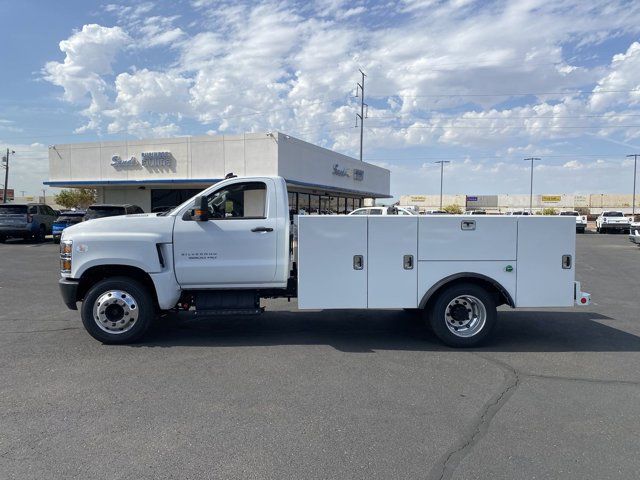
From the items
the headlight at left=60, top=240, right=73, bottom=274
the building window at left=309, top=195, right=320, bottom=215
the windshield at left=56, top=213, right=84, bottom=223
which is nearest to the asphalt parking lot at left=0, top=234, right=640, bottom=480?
the headlight at left=60, top=240, right=73, bottom=274

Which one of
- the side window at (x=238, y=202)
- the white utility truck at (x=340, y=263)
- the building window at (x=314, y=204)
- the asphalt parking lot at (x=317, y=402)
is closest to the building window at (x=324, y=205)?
the building window at (x=314, y=204)

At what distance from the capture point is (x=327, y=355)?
6.26 metres

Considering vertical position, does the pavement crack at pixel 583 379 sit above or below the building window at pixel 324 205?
below

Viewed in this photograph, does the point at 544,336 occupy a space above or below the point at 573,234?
below

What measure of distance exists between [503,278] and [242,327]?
394 centimetres

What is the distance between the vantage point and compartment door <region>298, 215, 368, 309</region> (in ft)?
21.5

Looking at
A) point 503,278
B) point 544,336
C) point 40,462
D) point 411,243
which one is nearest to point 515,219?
point 503,278

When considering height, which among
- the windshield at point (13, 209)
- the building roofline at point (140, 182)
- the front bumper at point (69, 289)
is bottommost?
the front bumper at point (69, 289)

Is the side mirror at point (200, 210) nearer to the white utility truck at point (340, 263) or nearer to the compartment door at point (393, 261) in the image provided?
the white utility truck at point (340, 263)

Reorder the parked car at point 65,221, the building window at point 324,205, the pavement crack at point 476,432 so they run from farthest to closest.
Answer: the building window at point 324,205 < the parked car at point 65,221 < the pavement crack at point 476,432

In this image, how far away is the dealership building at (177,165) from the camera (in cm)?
2723

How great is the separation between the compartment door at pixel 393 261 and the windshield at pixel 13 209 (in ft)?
76.2

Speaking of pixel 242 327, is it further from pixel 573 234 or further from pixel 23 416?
pixel 573 234

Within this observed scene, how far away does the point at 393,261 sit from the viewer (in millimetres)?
6562
